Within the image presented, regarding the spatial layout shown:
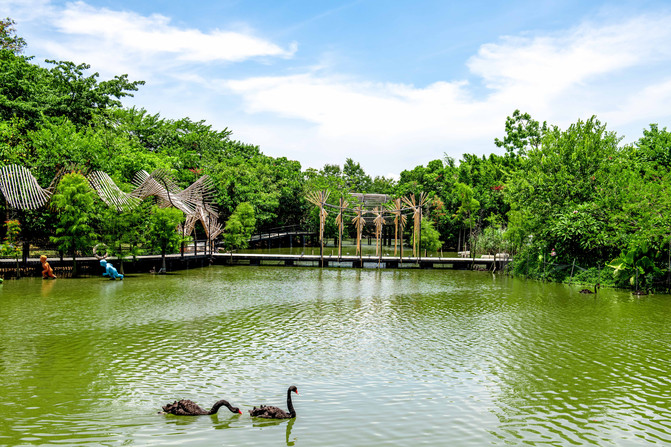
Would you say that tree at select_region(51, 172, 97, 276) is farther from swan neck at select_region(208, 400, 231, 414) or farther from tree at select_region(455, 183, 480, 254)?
tree at select_region(455, 183, 480, 254)

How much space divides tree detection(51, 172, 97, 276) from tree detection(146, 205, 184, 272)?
3939 mm

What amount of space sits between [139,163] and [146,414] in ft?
114

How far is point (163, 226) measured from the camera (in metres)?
33.7

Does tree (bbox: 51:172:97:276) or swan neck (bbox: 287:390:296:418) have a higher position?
tree (bbox: 51:172:97:276)

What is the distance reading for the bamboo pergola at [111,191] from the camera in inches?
1131

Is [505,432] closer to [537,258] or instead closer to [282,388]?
[282,388]

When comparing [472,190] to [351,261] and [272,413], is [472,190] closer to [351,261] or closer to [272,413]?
[351,261]

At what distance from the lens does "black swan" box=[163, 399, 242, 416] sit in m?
9.45

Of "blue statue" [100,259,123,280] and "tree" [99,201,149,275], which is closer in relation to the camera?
"blue statue" [100,259,123,280]

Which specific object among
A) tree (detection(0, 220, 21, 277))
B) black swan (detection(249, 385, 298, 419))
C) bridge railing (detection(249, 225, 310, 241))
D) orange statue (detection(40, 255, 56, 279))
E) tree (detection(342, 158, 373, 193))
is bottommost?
black swan (detection(249, 385, 298, 419))

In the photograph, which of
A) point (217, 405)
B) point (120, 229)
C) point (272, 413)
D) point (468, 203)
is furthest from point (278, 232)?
point (272, 413)

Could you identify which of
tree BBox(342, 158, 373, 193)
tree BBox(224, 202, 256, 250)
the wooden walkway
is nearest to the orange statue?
the wooden walkway

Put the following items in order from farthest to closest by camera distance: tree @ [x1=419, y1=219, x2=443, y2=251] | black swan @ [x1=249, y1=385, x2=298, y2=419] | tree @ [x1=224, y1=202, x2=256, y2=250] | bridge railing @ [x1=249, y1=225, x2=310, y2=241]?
bridge railing @ [x1=249, y1=225, x2=310, y2=241] < tree @ [x1=419, y1=219, x2=443, y2=251] < tree @ [x1=224, y1=202, x2=256, y2=250] < black swan @ [x1=249, y1=385, x2=298, y2=419]

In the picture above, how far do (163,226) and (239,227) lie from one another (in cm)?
1338
